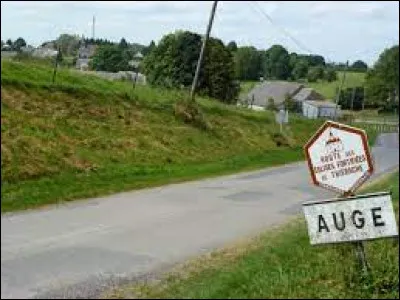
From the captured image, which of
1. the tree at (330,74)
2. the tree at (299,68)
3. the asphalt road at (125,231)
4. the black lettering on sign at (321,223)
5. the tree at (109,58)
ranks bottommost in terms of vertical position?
the asphalt road at (125,231)

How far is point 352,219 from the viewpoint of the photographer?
7.07m

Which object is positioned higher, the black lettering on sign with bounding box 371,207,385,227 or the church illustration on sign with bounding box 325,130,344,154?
the church illustration on sign with bounding box 325,130,344,154

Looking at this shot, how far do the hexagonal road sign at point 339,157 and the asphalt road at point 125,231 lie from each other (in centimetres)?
224

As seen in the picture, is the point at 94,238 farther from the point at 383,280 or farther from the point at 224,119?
the point at 224,119

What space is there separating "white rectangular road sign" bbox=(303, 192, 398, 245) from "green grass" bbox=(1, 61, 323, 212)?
3.76 m

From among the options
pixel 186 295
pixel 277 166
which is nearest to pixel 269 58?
pixel 277 166

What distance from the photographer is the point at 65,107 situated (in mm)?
20094

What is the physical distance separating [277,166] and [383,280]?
17.4 m

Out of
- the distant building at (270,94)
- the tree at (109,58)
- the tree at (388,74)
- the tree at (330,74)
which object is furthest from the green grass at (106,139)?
the distant building at (270,94)

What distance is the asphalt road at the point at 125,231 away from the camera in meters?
6.45

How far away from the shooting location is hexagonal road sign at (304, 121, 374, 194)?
7.18m

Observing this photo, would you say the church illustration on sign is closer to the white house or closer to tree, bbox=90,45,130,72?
tree, bbox=90,45,130,72

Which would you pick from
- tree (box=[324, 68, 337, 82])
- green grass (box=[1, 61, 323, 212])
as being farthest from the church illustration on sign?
tree (box=[324, 68, 337, 82])

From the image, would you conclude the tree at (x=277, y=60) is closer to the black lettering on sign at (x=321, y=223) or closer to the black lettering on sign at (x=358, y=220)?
the black lettering on sign at (x=321, y=223)
